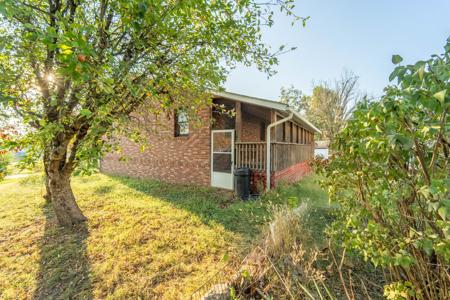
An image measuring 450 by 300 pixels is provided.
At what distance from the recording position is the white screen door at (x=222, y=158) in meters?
8.24

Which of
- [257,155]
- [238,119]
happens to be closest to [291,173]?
[257,155]

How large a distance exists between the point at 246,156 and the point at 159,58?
4753 millimetres

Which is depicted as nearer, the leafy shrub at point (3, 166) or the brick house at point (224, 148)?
the leafy shrub at point (3, 166)

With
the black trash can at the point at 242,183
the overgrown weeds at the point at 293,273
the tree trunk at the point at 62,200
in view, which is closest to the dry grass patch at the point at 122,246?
the tree trunk at the point at 62,200

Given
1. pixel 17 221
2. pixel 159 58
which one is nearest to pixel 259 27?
pixel 159 58

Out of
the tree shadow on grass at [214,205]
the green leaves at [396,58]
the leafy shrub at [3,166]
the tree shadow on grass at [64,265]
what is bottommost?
the tree shadow on grass at [64,265]

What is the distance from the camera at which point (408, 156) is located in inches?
61.9

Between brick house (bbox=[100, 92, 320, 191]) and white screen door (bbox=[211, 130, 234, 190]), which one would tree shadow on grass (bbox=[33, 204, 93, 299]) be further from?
white screen door (bbox=[211, 130, 234, 190])

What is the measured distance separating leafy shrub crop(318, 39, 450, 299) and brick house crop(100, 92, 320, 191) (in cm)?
515

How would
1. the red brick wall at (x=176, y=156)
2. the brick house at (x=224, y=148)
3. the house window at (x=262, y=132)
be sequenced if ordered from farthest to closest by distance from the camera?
the house window at (x=262, y=132) < the red brick wall at (x=176, y=156) < the brick house at (x=224, y=148)

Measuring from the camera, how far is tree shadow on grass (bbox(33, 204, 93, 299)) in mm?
3031

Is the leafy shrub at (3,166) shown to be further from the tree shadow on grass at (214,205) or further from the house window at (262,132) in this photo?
the house window at (262,132)

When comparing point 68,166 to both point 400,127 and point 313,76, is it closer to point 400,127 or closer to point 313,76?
point 400,127

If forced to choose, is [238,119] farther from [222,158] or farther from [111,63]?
[111,63]
